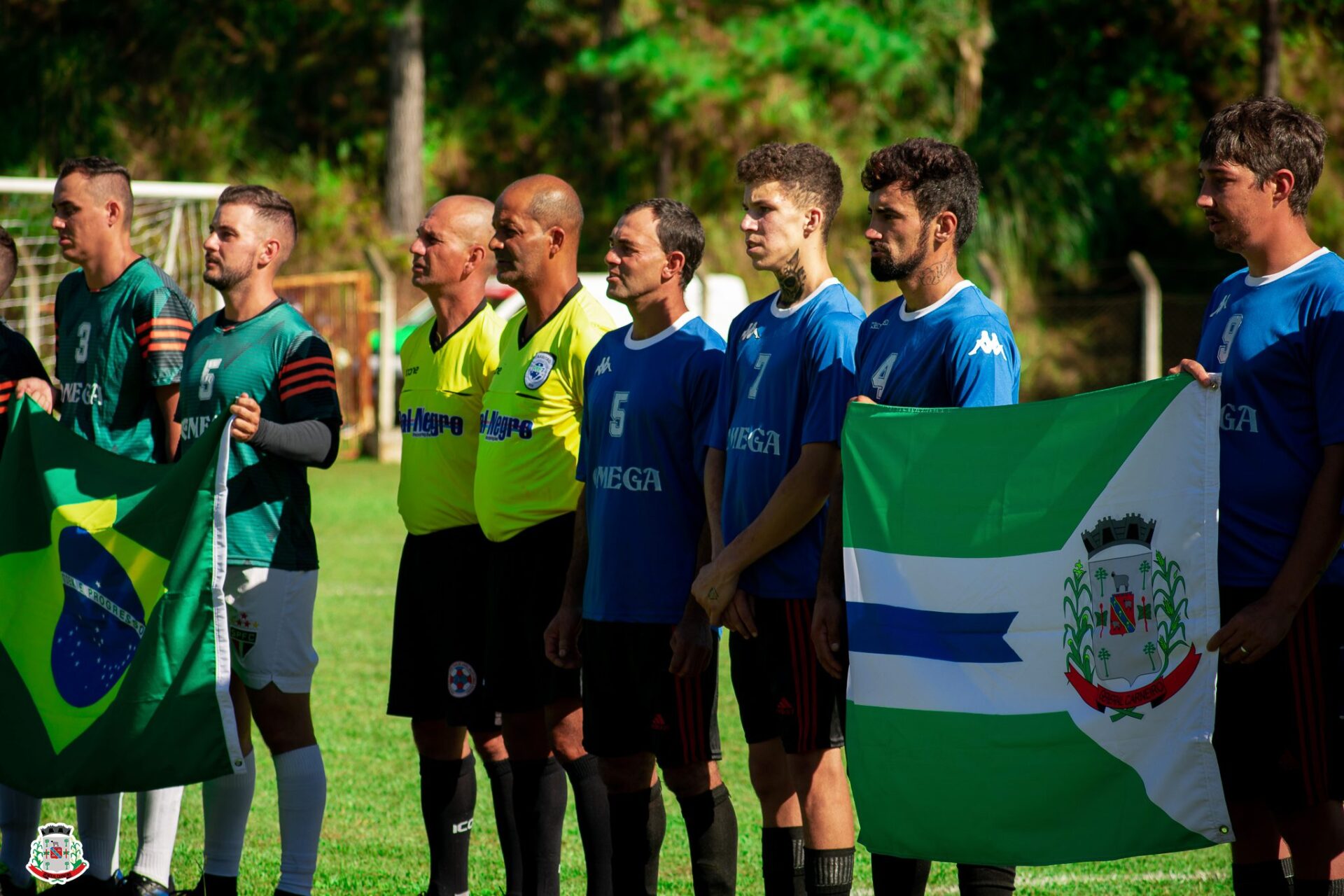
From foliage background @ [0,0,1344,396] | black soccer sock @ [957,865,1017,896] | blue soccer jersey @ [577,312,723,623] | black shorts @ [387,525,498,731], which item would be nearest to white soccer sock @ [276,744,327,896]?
black shorts @ [387,525,498,731]

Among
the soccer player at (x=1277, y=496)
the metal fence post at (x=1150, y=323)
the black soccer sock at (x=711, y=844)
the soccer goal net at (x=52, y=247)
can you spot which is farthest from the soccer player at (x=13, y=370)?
the metal fence post at (x=1150, y=323)

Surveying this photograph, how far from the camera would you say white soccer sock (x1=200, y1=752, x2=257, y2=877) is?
467 cm

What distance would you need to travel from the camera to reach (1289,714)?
3.60 m

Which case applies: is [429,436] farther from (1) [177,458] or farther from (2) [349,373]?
(2) [349,373]

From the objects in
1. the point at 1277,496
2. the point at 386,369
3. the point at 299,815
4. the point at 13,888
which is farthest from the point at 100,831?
the point at 386,369

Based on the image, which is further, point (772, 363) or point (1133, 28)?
point (1133, 28)

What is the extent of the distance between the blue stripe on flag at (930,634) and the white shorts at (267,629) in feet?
5.94

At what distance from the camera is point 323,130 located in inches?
1226

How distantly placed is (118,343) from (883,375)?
103 inches

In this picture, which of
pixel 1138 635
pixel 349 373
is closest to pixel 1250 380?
pixel 1138 635

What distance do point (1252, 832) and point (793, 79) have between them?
24.6 meters

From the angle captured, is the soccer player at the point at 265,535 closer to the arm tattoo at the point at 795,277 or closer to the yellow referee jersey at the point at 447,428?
the yellow referee jersey at the point at 447,428

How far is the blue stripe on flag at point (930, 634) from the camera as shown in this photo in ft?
11.8

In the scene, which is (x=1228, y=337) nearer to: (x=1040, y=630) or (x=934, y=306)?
(x=934, y=306)
